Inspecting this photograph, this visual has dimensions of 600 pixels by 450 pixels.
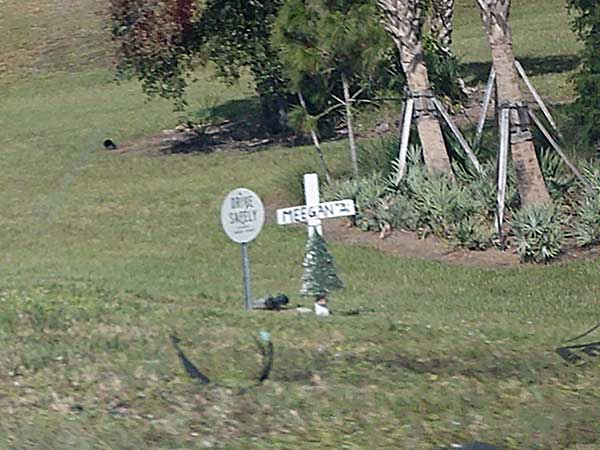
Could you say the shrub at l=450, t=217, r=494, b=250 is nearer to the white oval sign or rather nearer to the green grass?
the white oval sign

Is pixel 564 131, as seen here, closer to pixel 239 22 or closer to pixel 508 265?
pixel 508 265

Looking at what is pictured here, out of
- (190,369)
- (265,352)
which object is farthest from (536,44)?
(190,369)

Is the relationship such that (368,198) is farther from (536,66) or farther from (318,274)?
(536,66)

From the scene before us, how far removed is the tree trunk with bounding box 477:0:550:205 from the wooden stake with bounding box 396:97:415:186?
1.44 metres

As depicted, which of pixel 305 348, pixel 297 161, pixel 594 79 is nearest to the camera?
pixel 305 348

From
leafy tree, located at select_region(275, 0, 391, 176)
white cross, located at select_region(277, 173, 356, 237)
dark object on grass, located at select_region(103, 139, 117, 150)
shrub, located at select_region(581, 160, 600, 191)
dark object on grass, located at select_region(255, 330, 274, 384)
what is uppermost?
leafy tree, located at select_region(275, 0, 391, 176)

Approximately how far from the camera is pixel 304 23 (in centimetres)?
1697

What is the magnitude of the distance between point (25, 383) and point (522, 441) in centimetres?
285

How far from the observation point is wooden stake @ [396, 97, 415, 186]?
15758 mm

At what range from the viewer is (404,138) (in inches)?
620

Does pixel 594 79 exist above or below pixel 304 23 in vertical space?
below

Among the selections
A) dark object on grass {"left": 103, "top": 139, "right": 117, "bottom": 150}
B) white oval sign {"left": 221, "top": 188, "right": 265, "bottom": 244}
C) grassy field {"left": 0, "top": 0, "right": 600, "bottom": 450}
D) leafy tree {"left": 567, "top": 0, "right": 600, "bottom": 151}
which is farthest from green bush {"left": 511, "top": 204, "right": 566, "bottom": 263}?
dark object on grass {"left": 103, "top": 139, "right": 117, "bottom": 150}

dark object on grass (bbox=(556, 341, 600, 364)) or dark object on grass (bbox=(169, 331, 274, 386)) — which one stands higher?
dark object on grass (bbox=(169, 331, 274, 386))

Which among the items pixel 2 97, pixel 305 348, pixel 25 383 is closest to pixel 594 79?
pixel 305 348
